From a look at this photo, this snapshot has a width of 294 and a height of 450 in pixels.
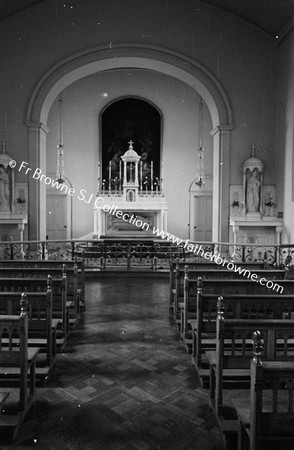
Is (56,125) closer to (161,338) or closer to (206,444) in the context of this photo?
(161,338)

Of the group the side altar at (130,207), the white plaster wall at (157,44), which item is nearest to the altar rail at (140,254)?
the white plaster wall at (157,44)

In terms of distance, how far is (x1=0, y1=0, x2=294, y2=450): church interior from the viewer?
2.99m

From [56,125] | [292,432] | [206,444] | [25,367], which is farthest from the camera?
[56,125]

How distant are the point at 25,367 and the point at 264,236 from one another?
935 cm

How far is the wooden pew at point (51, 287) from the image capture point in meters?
4.48

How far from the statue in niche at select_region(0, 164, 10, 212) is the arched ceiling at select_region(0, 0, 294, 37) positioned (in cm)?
439

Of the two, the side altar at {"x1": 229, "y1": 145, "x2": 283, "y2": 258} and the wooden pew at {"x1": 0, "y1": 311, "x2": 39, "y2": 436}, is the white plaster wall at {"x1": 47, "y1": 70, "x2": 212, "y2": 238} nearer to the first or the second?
the side altar at {"x1": 229, "y1": 145, "x2": 283, "y2": 258}

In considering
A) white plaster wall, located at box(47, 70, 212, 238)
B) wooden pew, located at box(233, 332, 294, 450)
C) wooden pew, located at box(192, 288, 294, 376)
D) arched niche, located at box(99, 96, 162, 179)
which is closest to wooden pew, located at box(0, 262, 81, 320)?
wooden pew, located at box(192, 288, 294, 376)

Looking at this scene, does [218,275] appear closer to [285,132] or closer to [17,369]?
[17,369]

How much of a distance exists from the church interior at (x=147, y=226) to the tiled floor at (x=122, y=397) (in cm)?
2

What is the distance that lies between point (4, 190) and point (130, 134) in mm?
6821

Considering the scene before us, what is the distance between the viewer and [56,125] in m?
16.4

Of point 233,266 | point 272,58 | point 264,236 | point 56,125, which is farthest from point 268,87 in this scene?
point 56,125

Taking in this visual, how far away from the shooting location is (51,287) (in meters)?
4.36
